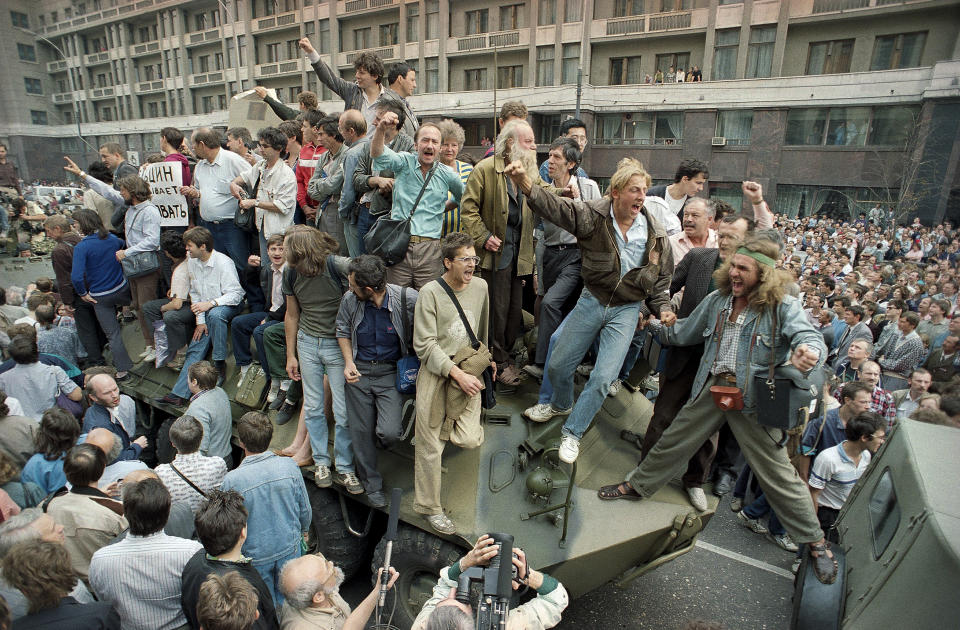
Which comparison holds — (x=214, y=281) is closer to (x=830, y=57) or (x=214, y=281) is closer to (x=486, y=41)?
(x=830, y=57)

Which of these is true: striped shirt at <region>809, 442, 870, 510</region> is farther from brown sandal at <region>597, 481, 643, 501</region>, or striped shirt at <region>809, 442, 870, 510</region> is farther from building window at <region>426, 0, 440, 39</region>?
building window at <region>426, 0, 440, 39</region>

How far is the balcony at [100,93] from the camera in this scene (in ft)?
165

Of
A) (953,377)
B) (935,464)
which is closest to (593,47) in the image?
(953,377)

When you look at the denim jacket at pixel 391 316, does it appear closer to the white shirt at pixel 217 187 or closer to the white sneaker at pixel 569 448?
the white sneaker at pixel 569 448

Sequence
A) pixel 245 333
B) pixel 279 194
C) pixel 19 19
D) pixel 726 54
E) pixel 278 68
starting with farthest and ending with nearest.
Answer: pixel 19 19 → pixel 278 68 → pixel 726 54 → pixel 279 194 → pixel 245 333

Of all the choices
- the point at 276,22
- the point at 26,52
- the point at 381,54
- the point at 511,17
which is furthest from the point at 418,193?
the point at 26,52

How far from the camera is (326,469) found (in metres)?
4.85

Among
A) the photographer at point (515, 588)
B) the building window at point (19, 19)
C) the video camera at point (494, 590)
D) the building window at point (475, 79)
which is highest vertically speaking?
the building window at point (19, 19)

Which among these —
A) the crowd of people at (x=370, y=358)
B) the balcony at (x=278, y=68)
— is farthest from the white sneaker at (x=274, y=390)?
the balcony at (x=278, y=68)

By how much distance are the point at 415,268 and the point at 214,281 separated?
271 centimetres

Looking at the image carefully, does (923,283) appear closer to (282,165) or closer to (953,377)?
(953,377)

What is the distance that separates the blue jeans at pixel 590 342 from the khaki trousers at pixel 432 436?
78 centimetres

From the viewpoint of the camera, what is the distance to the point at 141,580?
3223mm

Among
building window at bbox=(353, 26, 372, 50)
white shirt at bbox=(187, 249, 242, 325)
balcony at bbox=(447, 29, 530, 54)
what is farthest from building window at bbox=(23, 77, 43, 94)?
white shirt at bbox=(187, 249, 242, 325)
